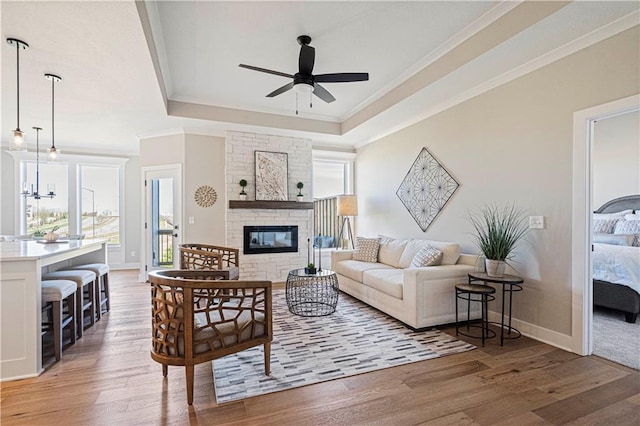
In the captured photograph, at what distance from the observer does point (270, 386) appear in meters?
2.24

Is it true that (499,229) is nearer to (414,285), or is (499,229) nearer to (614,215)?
(414,285)

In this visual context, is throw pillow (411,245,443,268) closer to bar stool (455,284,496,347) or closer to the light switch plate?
bar stool (455,284,496,347)

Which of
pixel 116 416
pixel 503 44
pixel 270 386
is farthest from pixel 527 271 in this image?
pixel 116 416

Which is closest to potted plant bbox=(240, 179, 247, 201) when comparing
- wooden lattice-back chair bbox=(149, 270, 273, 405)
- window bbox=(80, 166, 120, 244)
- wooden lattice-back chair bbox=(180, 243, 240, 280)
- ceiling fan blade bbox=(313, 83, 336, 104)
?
wooden lattice-back chair bbox=(180, 243, 240, 280)

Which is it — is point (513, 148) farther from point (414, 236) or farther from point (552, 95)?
point (414, 236)

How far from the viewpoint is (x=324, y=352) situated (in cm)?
278

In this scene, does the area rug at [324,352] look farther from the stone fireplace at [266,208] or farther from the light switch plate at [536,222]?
the stone fireplace at [266,208]

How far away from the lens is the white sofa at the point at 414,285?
128 inches

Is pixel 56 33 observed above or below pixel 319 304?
above

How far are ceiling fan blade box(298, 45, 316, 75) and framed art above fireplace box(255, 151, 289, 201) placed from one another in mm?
2760

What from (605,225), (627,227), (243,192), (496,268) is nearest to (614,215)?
(605,225)

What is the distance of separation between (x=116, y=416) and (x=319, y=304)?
8.48 feet

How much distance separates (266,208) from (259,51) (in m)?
2.80

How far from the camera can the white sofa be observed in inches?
128
